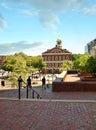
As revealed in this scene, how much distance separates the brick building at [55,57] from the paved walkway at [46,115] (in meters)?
125

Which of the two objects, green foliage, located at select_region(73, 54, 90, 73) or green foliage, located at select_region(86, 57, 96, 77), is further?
green foliage, located at select_region(73, 54, 90, 73)

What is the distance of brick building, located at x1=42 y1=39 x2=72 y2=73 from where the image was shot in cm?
13950

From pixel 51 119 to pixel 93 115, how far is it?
1691 mm

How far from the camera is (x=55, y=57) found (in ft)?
461

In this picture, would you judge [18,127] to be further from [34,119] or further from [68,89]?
[68,89]

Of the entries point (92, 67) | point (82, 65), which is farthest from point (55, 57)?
point (92, 67)

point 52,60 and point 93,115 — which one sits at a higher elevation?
point 52,60

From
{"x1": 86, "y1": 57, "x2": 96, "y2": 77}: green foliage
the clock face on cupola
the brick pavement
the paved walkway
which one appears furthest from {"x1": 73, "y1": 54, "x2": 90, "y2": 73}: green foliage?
the clock face on cupola

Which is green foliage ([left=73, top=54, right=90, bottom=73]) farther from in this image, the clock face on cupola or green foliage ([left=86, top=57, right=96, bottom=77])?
the clock face on cupola

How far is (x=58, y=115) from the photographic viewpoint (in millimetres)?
11461

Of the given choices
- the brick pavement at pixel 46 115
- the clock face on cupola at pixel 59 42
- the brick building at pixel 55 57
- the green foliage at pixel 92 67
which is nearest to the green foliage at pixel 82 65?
the green foliage at pixel 92 67

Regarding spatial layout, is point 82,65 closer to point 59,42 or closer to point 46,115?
point 46,115

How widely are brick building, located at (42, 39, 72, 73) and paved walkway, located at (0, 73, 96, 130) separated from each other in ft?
409

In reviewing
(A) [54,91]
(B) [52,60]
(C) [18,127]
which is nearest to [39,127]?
(C) [18,127]
